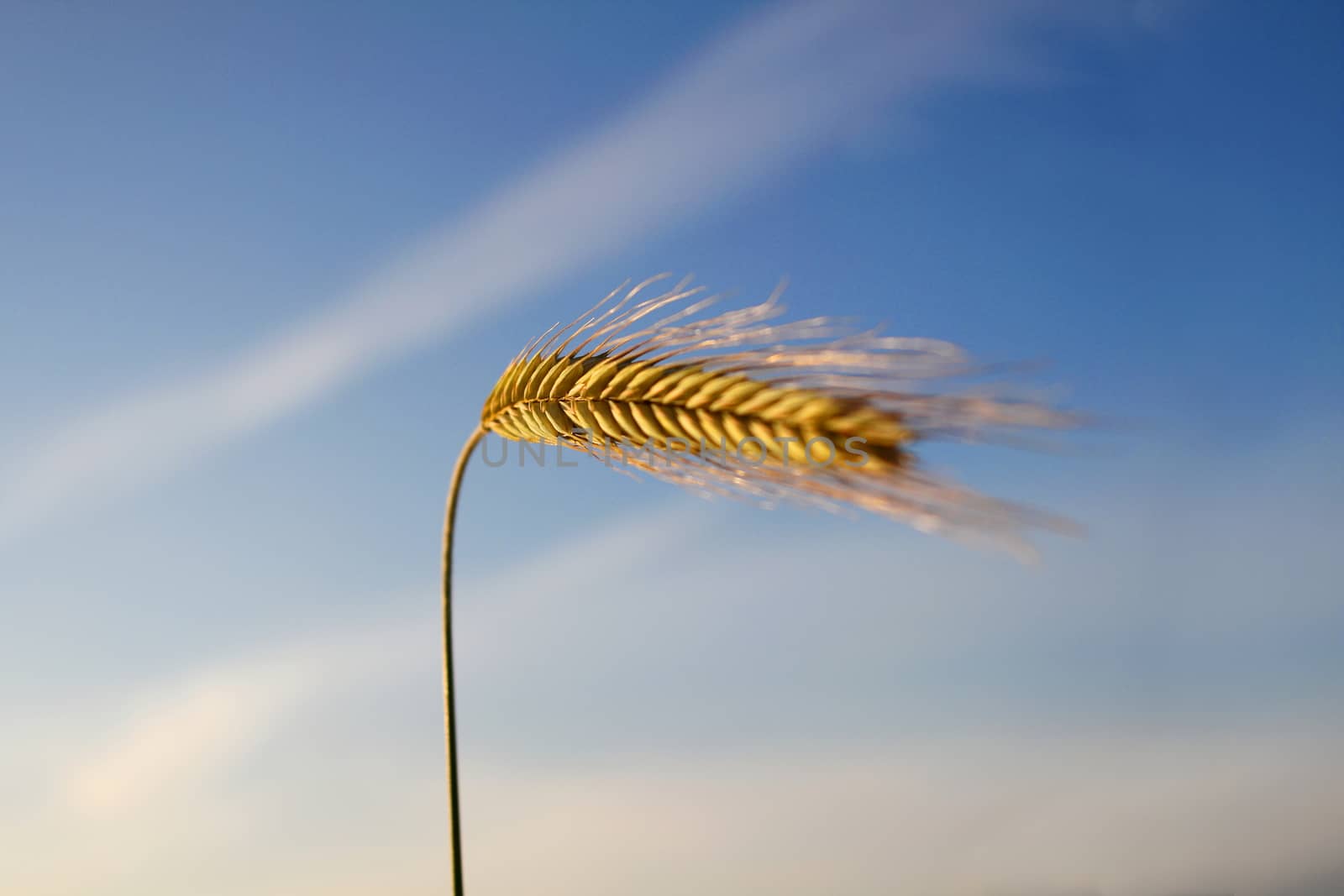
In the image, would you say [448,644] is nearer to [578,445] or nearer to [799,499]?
[578,445]

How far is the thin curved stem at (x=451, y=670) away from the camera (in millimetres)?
1983

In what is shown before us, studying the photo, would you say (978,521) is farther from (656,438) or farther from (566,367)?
(566,367)

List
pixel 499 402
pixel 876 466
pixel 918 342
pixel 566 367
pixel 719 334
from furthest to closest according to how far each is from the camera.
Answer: pixel 499 402
pixel 566 367
pixel 719 334
pixel 918 342
pixel 876 466

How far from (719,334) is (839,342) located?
314 mm

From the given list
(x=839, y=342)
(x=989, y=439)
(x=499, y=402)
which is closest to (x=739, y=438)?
(x=839, y=342)

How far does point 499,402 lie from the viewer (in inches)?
93.5

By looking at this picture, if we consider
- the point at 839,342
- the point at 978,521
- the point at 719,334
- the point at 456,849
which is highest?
the point at 719,334

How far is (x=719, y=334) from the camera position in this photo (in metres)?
2.09

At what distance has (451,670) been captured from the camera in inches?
82.9

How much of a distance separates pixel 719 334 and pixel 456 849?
51.0 inches

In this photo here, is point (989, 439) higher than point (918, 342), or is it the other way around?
point (918, 342)

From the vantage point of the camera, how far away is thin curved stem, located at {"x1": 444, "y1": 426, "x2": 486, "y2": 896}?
1983 mm

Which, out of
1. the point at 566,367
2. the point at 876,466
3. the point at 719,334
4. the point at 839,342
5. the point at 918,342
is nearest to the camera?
the point at 876,466

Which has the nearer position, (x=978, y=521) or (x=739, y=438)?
(x=978, y=521)
